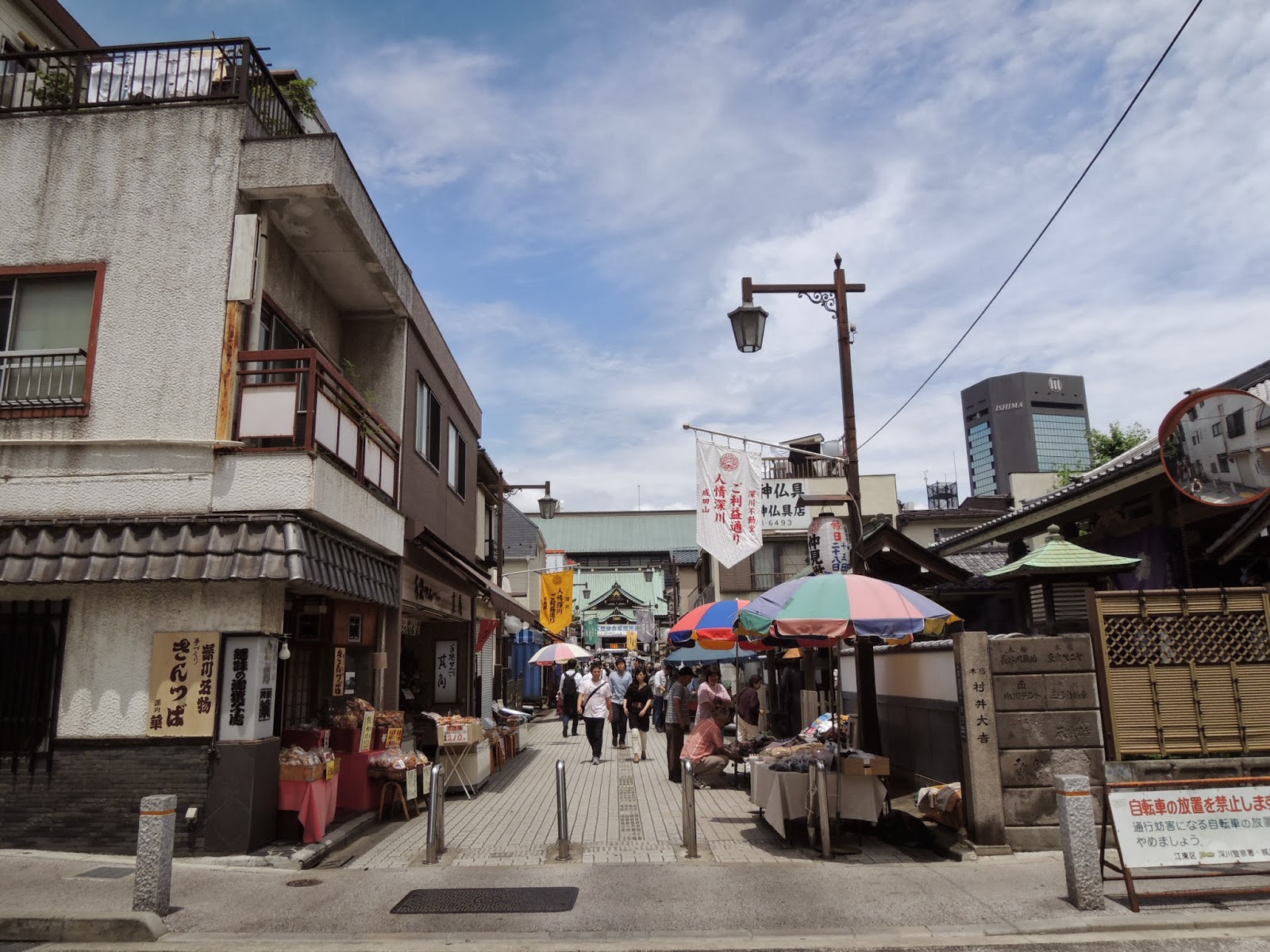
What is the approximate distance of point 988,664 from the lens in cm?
918

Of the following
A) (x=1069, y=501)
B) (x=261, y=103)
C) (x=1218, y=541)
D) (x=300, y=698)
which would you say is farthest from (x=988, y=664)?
(x=261, y=103)

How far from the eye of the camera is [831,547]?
13664mm

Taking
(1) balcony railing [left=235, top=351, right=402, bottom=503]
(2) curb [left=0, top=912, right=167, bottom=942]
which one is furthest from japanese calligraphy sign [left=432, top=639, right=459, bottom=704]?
(2) curb [left=0, top=912, right=167, bottom=942]

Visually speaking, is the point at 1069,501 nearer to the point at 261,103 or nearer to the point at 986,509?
the point at 261,103

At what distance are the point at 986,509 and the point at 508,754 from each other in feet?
82.1

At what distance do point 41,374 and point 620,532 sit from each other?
65.7 meters

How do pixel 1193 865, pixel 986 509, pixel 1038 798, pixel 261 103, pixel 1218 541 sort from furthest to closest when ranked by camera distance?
pixel 986 509 → pixel 261 103 → pixel 1218 541 → pixel 1038 798 → pixel 1193 865

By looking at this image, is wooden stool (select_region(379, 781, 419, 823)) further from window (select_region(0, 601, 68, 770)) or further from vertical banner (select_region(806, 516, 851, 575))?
vertical banner (select_region(806, 516, 851, 575))

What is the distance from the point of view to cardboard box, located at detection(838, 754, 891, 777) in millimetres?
9680

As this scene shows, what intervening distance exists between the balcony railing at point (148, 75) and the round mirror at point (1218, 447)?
38.6 feet

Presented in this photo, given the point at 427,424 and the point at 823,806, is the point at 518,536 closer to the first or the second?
the point at 427,424

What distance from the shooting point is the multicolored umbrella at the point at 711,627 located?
15.1m

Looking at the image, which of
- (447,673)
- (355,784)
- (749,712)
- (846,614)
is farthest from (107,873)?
(749,712)

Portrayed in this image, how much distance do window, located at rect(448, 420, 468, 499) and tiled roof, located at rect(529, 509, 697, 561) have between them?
169 feet
